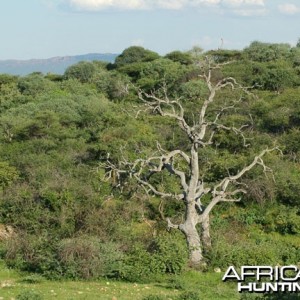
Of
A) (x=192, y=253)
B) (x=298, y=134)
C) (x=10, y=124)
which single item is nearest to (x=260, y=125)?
(x=298, y=134)

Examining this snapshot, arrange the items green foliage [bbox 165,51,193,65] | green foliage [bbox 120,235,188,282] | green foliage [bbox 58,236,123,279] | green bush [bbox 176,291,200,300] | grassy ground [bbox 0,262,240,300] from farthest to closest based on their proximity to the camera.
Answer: green foliage [bbox 165,51,193,65], green foliage [bbox 120,235,188,282], green foliage [bbox 58,236,123,279], grassy ground [bbox 0,262,240,300], green bush [bbox 176,291,200,300]

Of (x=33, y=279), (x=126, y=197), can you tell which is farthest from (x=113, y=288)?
(x=126, y=197)

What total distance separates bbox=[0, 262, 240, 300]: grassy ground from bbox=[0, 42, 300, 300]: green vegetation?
0.08ft

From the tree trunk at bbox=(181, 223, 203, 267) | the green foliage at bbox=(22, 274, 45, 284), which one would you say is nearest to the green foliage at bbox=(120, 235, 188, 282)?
the tree trunk at bbox=(181, 223, 203, 267)

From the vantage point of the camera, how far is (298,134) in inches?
928

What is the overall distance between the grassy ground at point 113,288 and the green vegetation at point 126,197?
2cm

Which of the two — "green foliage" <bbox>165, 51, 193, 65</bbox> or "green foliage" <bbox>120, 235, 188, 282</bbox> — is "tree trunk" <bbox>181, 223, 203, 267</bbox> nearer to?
"green foliage" <bbox>120, 235, 188, 282</bbox>

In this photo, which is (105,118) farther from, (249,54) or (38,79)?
(249,54)

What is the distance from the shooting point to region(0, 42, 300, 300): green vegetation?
12734 millimetres

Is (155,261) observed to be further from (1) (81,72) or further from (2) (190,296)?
(1) (81,72)

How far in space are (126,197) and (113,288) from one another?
25.9 ft

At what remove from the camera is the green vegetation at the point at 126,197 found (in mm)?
12734

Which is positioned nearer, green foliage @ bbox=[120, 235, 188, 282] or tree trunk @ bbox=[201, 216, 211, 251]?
green foliage @ bbox=[120, 235, 188, 282]

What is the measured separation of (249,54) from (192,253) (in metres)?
33.2
